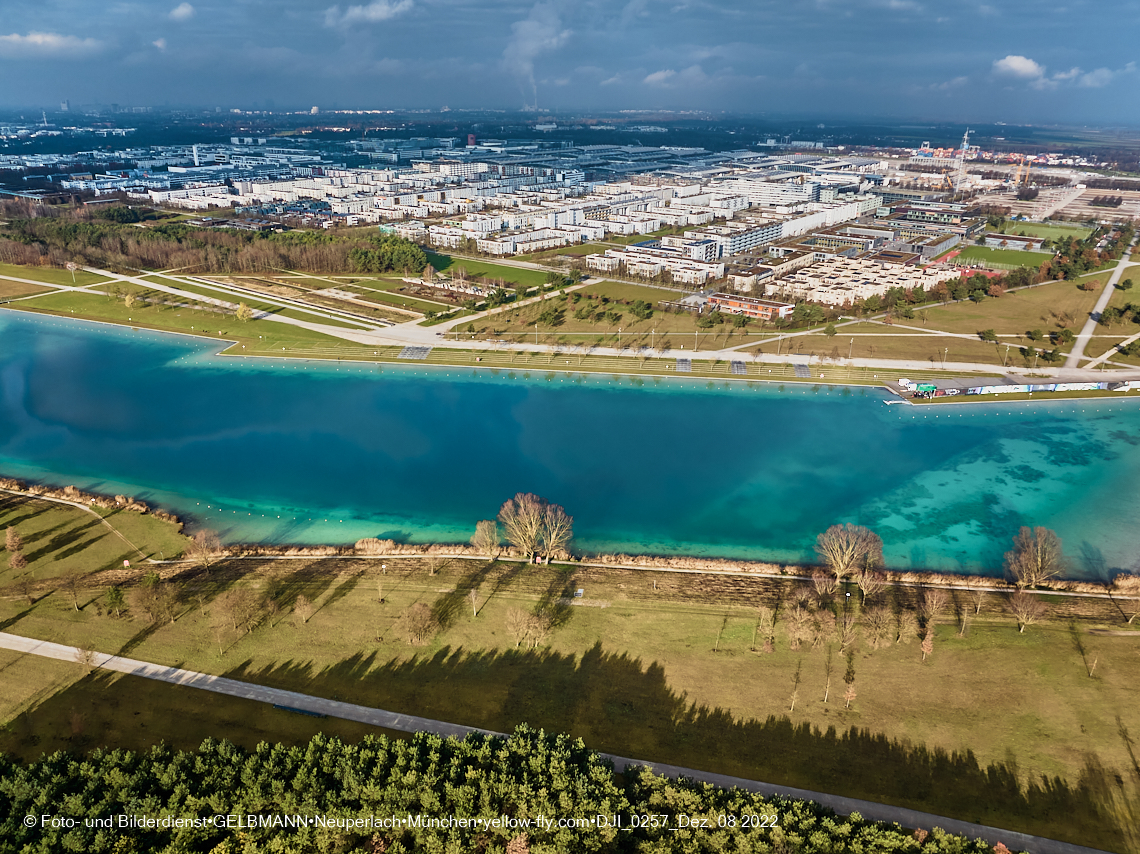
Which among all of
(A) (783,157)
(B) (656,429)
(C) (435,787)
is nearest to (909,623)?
(C) (435,787)

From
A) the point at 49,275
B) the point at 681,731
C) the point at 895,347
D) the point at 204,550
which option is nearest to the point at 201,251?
the point at 49,275

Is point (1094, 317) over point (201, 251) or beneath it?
beneath

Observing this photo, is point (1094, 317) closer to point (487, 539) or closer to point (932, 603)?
point (932, 603)

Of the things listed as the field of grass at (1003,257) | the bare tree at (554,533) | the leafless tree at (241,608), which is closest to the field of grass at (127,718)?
the leafless tree at (241,608)

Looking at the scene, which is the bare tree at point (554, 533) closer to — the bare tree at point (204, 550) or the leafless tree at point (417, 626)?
the leafless tree at point (417, 626)

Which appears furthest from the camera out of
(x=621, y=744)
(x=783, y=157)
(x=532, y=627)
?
(x=783, y=157)

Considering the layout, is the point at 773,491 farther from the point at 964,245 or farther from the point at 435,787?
the point at 964,245
